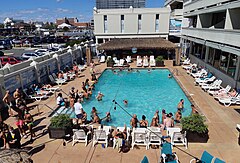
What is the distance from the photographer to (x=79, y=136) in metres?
8.72

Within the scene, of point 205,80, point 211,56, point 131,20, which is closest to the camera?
point 205,80

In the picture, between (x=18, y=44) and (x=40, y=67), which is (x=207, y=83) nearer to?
(x=40, y=67)

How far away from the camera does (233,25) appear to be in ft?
50.2

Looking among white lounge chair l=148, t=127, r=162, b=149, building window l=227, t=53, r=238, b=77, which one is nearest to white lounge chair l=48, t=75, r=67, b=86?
white lounge chair l=148, t=127, r=162, b=149

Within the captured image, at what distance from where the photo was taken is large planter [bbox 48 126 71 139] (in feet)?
→ 28.9

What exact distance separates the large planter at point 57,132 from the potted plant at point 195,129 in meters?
5.17

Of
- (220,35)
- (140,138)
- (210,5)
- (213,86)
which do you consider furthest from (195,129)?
(210,5)

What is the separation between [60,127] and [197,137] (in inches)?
238

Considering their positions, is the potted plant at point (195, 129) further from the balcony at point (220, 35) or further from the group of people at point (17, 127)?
the balcony at point (220, 35)

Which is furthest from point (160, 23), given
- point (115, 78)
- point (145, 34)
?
point (115, 78)

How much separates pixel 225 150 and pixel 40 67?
15091 mm

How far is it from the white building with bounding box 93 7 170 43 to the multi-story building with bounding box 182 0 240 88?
823 centimetres

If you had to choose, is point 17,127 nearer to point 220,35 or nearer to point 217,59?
point 220,35

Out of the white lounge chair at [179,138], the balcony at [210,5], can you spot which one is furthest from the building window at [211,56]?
the white lounge chair at [179,138]
